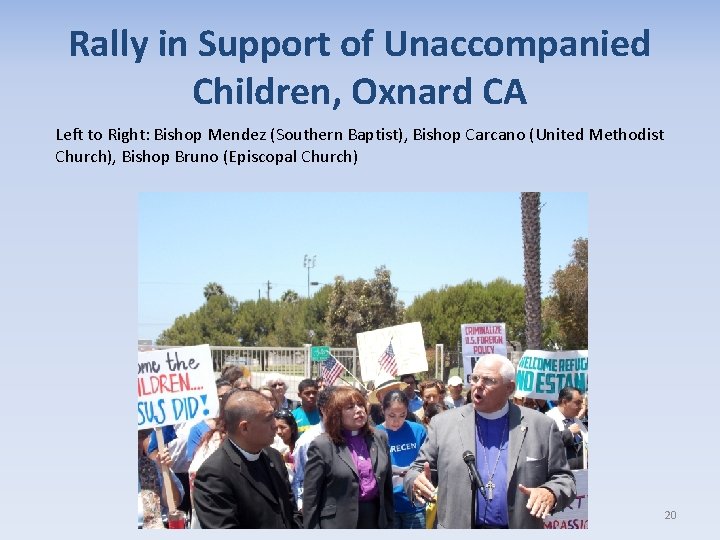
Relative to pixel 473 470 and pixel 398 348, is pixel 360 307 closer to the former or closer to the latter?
pixel 398 348

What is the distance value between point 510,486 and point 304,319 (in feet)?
202

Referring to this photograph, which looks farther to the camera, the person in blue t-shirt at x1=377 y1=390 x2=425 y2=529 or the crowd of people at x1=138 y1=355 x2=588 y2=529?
the person in blue t-shirt at x1=377 y1=390 x2=425 y2=529

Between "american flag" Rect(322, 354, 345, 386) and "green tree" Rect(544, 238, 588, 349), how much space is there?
23697 millimetres

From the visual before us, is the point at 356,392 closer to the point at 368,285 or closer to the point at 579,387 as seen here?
the point at 579,387

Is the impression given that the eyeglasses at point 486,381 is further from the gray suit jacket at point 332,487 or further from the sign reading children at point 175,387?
the sign reading children at point 175,387

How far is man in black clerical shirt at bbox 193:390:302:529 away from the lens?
5.22 m

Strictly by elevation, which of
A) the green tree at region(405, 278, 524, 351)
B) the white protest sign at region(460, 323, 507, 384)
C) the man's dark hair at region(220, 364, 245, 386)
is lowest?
the man's dark hair at region(220, 364, 245, 386)

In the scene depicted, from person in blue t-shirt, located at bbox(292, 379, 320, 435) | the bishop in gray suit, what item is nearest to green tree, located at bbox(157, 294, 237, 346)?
person in blue t-shirt, located at bbox(292, 379, 320, 435)

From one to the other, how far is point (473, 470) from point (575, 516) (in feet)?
9.07

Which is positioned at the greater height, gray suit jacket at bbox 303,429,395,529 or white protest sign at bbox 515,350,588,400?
white protest sign at bbox 515,350,588,400

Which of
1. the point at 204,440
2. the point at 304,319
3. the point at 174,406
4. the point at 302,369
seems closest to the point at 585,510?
the point at 204,440

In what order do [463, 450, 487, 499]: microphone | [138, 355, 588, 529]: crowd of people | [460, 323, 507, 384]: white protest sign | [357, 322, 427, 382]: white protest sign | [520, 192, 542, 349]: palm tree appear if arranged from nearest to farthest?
1. [138, 355, 588, 529]: crowd of people
2. [463, 450, 487, 499]: microphone
3. [460, 323, 507, 384]: white protest sign
4. [357, 322, 427, 382]: white protest sign
5. [520, 192, 542, 349]: palm tree

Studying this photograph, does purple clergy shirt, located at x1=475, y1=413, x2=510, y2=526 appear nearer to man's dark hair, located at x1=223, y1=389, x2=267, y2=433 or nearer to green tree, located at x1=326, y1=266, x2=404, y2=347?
man's dark hair, located at x1=223, y1=389, x2=267, y2=433

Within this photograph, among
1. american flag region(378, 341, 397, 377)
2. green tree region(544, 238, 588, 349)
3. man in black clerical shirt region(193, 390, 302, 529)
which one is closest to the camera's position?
man in black clerical shirt region(193, 390, 302, 529)
